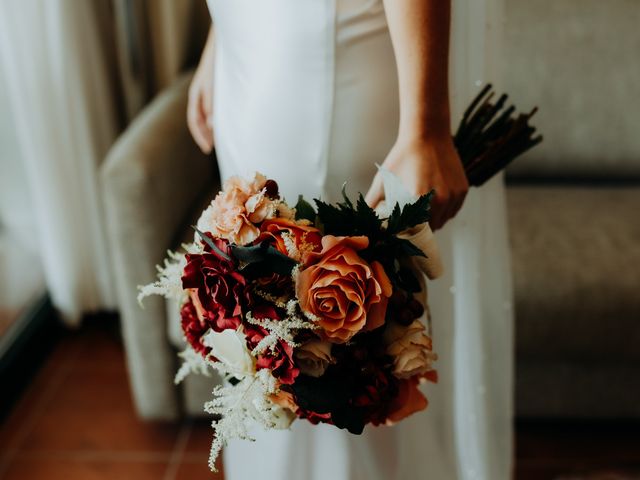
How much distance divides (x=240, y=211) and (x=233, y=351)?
0.16m

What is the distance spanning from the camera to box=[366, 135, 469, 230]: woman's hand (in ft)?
2.67

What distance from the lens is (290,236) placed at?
72 cm

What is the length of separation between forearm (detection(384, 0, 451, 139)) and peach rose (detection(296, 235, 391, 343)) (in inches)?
7.4

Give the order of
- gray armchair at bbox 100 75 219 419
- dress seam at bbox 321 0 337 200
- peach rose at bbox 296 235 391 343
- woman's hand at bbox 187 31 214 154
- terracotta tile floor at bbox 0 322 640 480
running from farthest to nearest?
1. terracotta tile floor at bbox 0 322 640 480
2. gray armchair at bbox 100 75 219 419
3. woman's hand at bbox 187 31 214 154
4. dress seam at bbox 321 0 337 200
5. peach rose at bbox 296 235 391 343

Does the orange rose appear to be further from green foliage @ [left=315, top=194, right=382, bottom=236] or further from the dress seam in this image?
the dress seam

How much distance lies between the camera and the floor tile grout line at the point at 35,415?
5.42 ft

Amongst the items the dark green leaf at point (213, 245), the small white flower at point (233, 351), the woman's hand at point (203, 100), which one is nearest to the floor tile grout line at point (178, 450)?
the woman's hand at point (203, 100)

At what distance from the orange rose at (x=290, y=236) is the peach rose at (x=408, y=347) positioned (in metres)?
0.14

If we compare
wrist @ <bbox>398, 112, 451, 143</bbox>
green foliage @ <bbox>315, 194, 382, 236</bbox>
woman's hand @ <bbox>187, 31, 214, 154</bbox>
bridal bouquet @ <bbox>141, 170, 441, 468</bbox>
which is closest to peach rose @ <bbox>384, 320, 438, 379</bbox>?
bridal bouquet @ <bbox>141, 170, 441, 468</bbox>


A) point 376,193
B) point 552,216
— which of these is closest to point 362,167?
point 376,193

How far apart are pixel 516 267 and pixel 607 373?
1.14 ft

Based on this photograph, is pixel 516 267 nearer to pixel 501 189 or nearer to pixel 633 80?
pixel 501 189

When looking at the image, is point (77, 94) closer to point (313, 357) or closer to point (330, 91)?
point (330, 91)

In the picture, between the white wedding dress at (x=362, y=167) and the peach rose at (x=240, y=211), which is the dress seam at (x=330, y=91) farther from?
the peach rose at (x=240, y=211)
